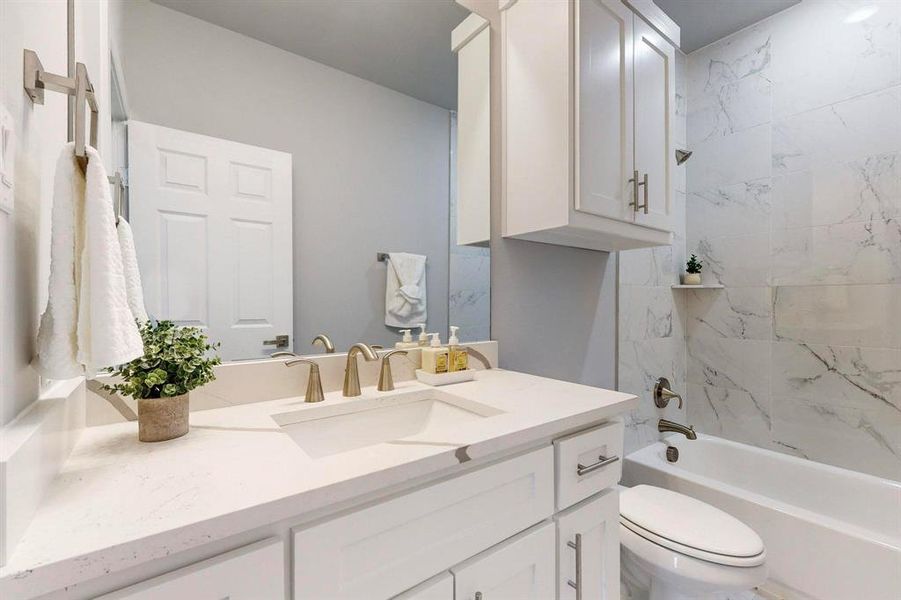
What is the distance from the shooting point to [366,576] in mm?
586

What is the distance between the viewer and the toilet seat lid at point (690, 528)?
1187mm

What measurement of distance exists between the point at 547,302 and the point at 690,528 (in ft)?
2.87

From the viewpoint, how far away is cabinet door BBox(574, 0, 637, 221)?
47.3 inches

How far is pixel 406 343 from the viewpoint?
4.13 ft

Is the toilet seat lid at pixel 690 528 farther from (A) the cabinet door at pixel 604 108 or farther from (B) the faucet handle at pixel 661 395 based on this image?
(A) the cabinet door at pixel 604 108

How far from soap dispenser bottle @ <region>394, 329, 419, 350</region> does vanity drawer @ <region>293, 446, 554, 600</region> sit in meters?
0.56

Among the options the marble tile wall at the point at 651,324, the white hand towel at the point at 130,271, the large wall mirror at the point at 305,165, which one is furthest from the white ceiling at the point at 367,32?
the marble tile wall at the point at 651,324

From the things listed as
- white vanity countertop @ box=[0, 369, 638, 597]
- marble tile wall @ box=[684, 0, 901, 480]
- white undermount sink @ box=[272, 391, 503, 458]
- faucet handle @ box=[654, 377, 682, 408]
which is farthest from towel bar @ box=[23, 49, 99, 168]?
faucet handle @ box=[654, 377, 682, 408]

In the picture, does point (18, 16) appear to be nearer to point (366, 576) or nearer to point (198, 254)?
point (198, 254)

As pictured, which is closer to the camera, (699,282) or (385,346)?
(385,346)

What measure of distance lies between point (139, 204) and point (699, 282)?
253 centimetres

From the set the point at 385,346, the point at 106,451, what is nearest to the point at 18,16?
the point at 106,451

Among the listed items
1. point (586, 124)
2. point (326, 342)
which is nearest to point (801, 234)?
point (586, 124)

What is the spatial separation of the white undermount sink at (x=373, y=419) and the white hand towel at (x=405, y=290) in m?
0.27
